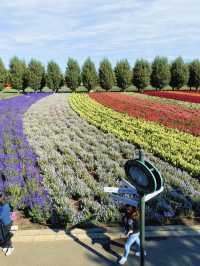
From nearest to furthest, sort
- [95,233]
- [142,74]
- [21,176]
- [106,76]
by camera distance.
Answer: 1. [95,233]
2. [21,176]
3. [142,74]
4. [106,76]

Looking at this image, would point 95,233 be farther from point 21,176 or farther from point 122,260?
point 21,176

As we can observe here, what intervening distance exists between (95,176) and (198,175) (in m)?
2.82

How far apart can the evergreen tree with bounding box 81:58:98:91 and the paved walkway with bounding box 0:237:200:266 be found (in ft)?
210

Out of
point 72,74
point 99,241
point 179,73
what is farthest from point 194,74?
point 99,241

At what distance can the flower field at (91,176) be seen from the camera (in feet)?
24.2

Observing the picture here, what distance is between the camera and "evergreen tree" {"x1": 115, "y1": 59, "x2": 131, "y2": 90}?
227ft

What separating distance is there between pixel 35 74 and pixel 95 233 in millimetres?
64816

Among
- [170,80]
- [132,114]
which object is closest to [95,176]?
[132,114]

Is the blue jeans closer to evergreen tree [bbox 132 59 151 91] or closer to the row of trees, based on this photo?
the row of trees

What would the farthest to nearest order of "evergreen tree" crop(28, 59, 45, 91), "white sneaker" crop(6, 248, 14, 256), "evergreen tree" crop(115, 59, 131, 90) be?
"evergreen tree" crop(115, 59, 131, 90) → "evergreen tree" crop(28, 59, 45, 91) → "white sneaker" crop(6, 248, 14, 256)

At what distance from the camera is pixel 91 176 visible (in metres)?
9.97

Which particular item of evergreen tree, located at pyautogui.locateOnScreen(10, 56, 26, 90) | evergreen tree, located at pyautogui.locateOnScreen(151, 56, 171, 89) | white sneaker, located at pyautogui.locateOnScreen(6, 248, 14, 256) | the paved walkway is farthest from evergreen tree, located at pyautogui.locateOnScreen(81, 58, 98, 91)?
white sneaker, located at pyautogui.locateOnScreen(6, 248, 14, 256)

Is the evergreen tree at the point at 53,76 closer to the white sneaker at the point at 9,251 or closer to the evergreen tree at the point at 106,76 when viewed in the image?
the evergreen tree at the point at 106,76

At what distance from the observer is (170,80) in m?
68.6
